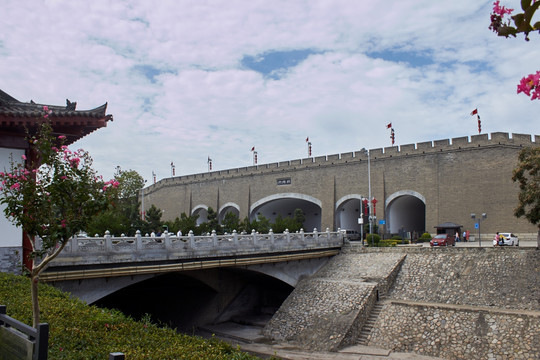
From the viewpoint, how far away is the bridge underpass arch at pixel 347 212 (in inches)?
1578

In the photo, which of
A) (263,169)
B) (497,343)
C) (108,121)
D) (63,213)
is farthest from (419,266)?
(263,169)

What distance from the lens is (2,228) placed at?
37.3 feet

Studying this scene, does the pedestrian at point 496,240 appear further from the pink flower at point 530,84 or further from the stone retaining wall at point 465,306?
the pink flower at point 530,84

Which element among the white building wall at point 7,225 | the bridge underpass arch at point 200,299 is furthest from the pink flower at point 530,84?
the bridge underpass arch at point 200,299

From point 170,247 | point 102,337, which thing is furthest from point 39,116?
point 170,247

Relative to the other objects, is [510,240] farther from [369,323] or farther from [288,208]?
[288,208]

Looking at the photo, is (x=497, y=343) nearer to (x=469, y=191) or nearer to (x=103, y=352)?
(x=103, y=352)

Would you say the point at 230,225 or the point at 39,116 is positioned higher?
the point at 39,116

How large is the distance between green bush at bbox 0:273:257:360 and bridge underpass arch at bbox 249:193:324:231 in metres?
37.2

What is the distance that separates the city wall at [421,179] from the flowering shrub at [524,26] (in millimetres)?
30946

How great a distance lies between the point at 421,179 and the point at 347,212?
8.67 m

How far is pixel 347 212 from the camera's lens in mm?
41969

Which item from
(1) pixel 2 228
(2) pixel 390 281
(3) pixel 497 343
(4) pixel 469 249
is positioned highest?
(1) pixel 2 228

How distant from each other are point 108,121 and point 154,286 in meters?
14.1
